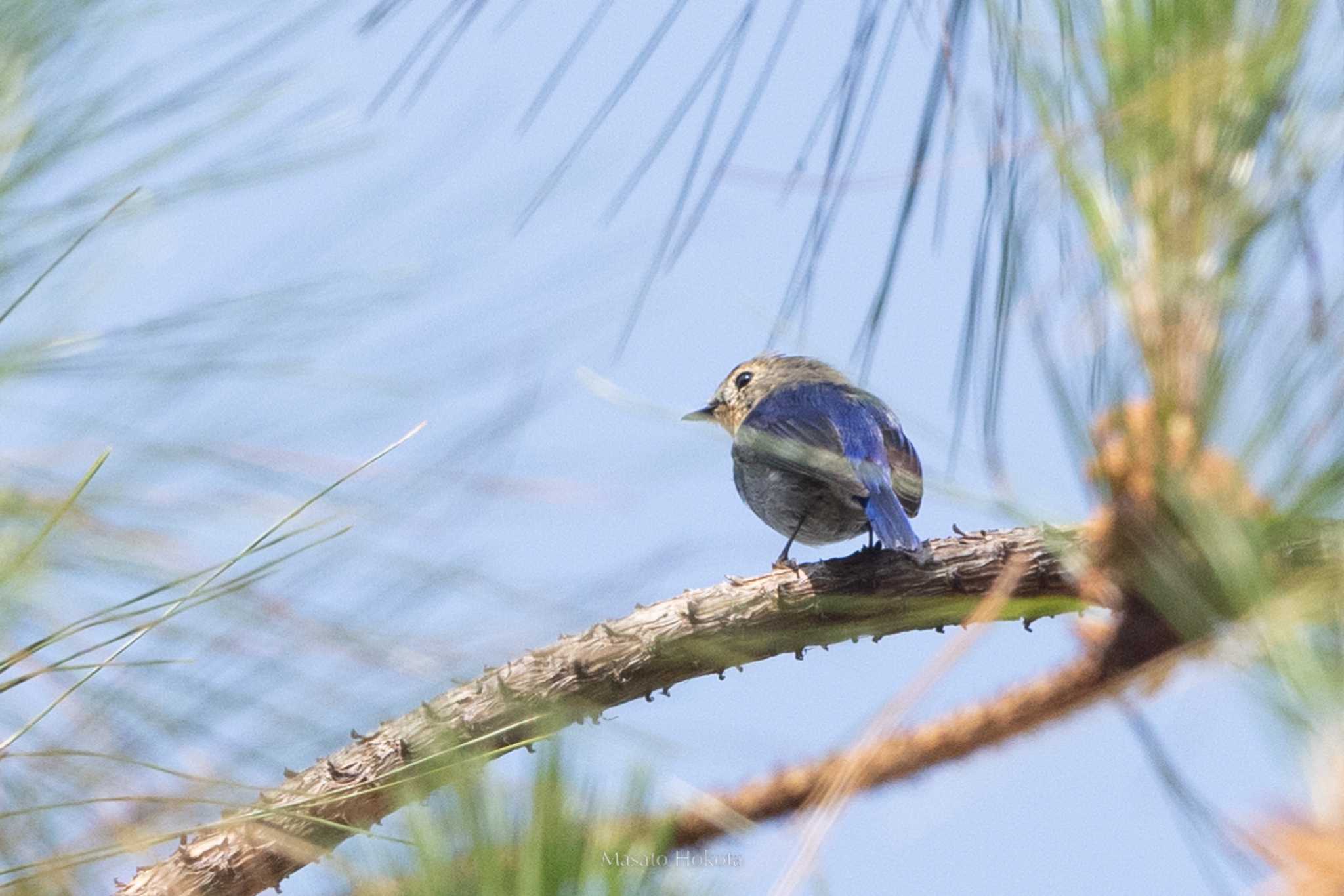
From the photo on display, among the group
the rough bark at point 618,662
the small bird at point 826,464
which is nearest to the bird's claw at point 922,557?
the rough bark at point 618,662

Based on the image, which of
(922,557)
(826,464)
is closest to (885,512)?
(826,464)

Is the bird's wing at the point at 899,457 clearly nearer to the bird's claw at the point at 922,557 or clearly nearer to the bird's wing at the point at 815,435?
the bird's wing at the point at 815,435

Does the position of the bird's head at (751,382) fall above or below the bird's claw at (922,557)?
below

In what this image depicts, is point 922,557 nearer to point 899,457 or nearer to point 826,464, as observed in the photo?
point 826,464

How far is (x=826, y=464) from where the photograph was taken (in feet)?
12.1

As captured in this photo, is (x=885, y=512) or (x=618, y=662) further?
(x=885, y=512)

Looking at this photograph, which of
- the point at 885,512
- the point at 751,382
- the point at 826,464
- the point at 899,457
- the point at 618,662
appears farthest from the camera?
the point at 751,382

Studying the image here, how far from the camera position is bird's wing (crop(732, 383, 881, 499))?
3.72 m

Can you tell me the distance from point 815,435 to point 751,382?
144cm

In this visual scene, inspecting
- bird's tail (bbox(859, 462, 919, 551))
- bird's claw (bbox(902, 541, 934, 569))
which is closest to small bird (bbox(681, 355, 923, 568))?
bird's tail (bbox(859, 462, 919, 551))

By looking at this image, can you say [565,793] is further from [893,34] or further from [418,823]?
[893,34]

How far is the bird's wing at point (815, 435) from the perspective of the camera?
3717 mm

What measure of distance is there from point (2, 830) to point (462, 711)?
78 centimetres

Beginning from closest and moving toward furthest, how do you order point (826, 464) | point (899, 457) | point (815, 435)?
point (826, 464), point (899, 457), point (815, 435)
